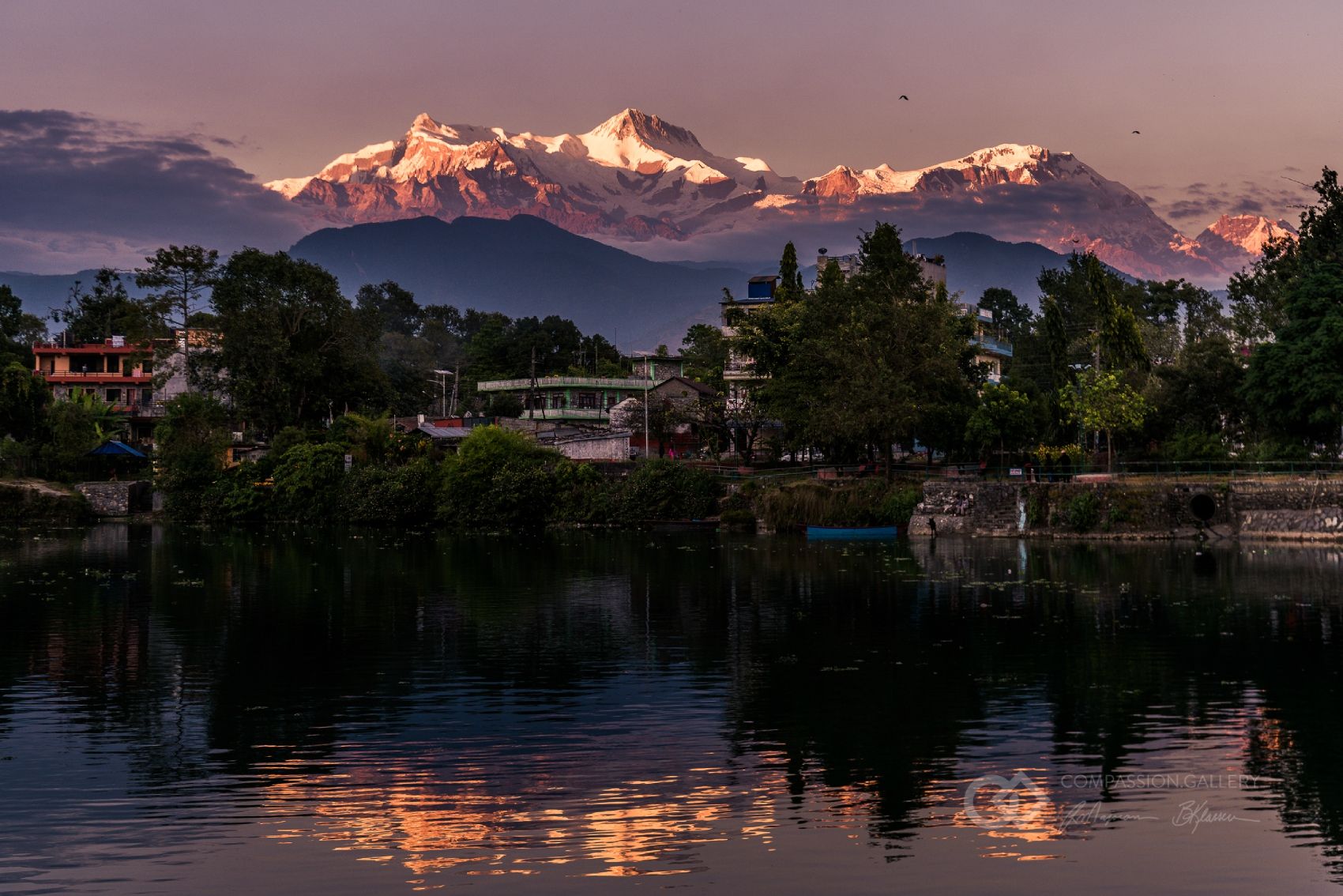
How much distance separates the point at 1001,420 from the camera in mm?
80125

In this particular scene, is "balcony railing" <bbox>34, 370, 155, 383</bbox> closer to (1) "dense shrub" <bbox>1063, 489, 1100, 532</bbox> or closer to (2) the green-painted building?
(2) the green-painted building

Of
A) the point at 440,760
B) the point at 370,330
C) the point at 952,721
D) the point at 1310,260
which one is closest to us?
the point at 440,760

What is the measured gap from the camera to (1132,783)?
67.6ft

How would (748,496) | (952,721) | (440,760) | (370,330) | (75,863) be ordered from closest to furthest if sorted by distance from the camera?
(75,863)
(440,760)
(952,721)
(748,496)
(370,330)

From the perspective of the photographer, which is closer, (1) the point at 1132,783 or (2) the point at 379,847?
(2) the point at 379,847

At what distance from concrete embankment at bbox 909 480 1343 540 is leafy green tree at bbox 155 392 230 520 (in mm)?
53769

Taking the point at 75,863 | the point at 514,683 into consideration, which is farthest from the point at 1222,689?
the point at 75,863

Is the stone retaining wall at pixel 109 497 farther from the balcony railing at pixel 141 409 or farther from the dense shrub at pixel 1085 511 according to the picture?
the dense shrub at pixel 1085 511

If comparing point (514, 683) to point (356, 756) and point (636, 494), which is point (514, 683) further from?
point (636, 494)

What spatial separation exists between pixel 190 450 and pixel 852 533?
2031 inches

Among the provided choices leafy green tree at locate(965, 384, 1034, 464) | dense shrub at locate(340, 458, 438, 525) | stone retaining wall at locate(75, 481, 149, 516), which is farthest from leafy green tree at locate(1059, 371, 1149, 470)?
stone retaining wall at locate(75, 481, 149, 516)

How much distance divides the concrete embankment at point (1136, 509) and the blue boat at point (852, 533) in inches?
66.9

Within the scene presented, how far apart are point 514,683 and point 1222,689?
622 inches

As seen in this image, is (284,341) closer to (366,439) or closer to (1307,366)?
(366,439)
